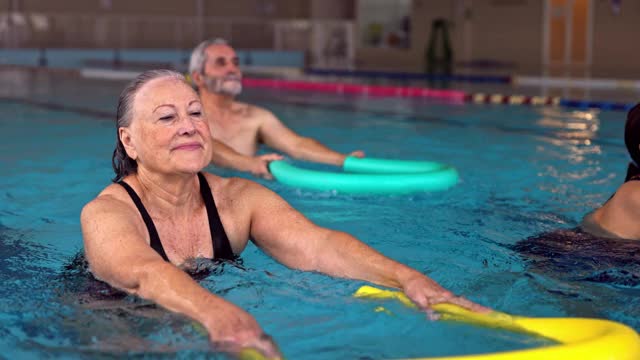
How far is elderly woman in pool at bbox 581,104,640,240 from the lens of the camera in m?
3.40

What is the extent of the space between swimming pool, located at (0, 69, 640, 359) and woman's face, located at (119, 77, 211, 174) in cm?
47

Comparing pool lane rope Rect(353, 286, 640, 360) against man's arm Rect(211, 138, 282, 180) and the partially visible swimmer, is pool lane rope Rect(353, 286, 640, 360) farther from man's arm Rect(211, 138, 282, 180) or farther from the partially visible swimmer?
man's arm Rect(211, 138, 282, 180)

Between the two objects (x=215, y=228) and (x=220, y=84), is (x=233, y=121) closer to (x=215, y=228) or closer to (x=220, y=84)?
(x=220, y=84)

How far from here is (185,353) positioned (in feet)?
7.97

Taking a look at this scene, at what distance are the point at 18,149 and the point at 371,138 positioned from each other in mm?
3106

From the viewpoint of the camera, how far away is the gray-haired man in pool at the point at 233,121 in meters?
5.64

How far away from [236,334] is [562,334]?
2.93ft

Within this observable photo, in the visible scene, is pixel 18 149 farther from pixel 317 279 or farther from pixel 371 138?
pixel 317 279

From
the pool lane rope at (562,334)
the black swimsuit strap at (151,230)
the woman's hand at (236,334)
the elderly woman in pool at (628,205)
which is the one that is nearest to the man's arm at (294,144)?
the elderly woman in pool at (628,205)

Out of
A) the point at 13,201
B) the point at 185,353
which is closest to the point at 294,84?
the point at 13,201

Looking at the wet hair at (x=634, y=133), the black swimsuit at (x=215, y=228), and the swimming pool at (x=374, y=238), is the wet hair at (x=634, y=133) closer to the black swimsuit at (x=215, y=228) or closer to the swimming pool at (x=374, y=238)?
the swimming pool at (x=374, y=238)

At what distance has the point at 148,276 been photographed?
2479mm

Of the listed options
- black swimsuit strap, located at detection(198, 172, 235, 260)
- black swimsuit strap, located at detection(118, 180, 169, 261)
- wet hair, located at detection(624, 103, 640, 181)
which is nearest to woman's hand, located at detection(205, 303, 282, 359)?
black swimsuit strap, located at detection(118, 180, 169, 261)

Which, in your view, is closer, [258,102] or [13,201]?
[13,201]
